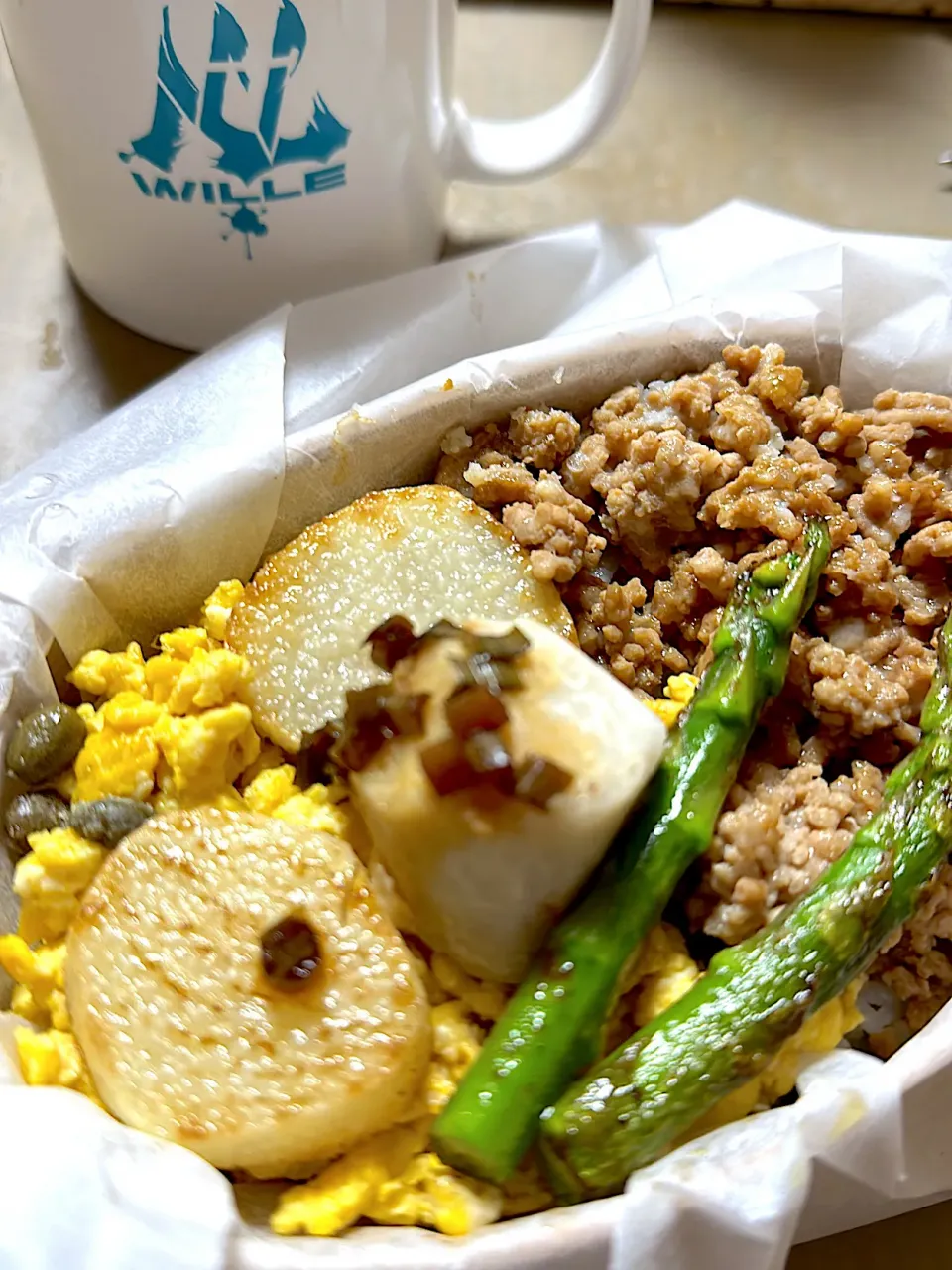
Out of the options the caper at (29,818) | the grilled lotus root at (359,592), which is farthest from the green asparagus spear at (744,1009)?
the caper at (29,818)

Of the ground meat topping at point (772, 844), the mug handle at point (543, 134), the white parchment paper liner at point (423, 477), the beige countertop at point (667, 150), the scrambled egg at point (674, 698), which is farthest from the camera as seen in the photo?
the beige countertop at point (667, 150)

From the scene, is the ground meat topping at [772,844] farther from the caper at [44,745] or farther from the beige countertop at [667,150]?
the beige countertop at [667,150]

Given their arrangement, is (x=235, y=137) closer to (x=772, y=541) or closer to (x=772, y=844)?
(x=772, y=541)

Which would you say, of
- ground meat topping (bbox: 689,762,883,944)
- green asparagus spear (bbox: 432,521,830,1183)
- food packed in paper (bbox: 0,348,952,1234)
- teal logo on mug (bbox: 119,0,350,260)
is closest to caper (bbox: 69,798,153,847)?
food packed in paper (bbox: 0,348,952,1234)

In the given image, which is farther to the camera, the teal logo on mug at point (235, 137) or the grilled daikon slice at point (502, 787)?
the teal logo on mug at point (235, 137)

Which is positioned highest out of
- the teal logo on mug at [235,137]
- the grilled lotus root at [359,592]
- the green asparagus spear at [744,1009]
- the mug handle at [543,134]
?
the teal logo on mug at [235,137]

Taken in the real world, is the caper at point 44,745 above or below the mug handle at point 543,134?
below

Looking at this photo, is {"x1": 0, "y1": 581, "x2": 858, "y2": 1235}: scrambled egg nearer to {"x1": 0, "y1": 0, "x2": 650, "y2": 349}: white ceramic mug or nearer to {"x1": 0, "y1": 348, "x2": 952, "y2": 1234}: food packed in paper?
{"x1": 0, "y1": 348, "x2": 952, "y2": 1234}: food packed in paper
